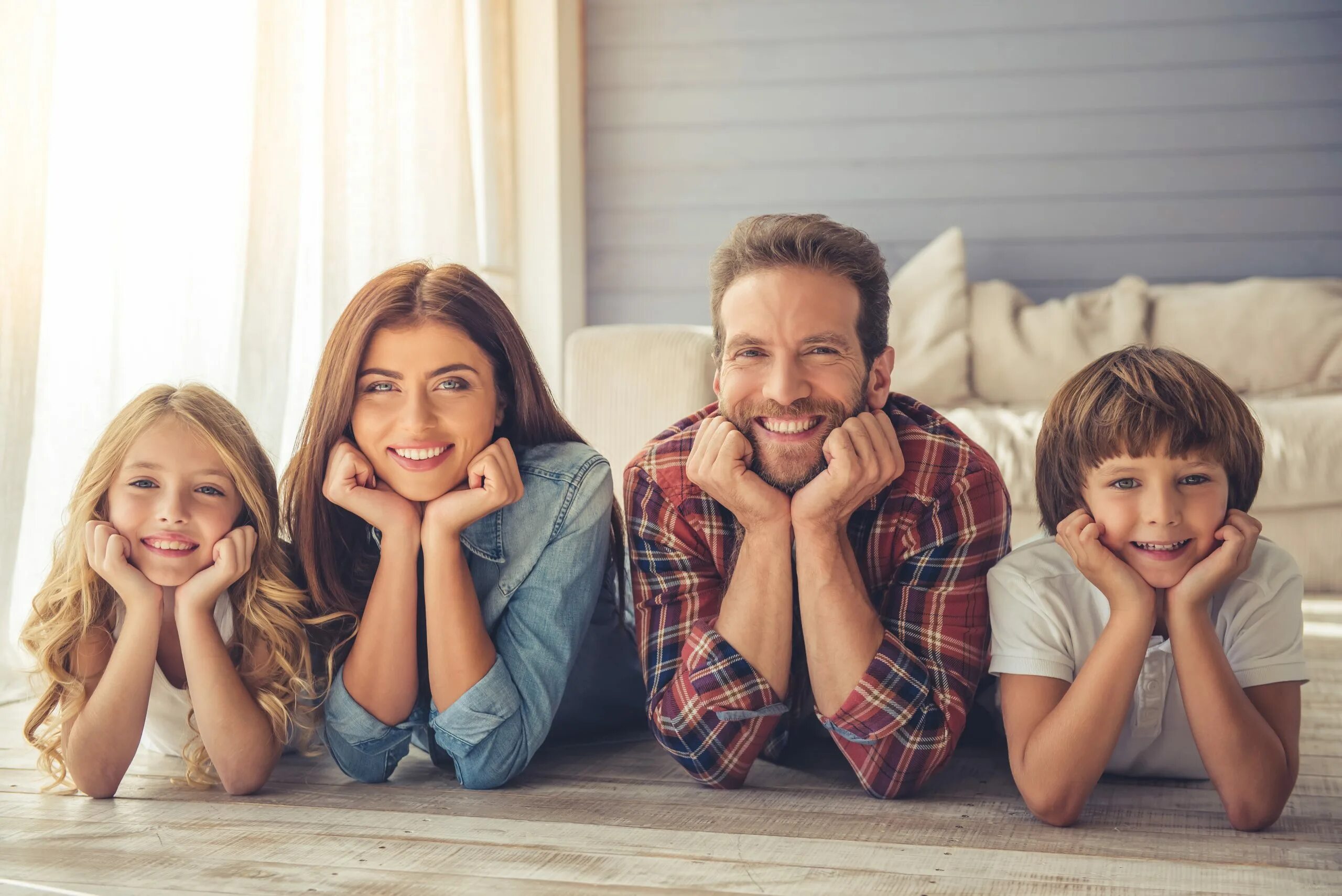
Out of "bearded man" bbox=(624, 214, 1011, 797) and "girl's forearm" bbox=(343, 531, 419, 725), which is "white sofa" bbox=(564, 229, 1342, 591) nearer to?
"bearded man" bbox=(624, 214, 1011, 797)

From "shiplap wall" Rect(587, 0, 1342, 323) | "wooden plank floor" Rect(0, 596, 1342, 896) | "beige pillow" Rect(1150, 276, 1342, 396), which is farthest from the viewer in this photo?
"shiplap wall" Rect(587, 0, 1342, 323)

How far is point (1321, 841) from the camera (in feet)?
4.04

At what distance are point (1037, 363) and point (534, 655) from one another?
7.75ft

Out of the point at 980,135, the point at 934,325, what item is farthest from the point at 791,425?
the point at 980,135

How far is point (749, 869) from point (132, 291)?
1.56m

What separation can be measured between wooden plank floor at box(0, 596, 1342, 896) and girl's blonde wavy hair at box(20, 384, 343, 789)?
0.30 ft

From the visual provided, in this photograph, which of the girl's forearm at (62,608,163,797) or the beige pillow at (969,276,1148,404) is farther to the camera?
the beige pillow at (969,276,1148,404)

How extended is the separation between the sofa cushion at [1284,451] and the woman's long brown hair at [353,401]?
1.53 meters

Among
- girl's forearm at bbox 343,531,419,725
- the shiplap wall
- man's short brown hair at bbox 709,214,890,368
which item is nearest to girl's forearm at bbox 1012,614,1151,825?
man's short brown hair at bbox 709,214,890,368

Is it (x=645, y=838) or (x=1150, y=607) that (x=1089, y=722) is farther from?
(x=645, y=838)

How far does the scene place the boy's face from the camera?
1.29 meters

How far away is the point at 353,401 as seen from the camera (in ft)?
4.90

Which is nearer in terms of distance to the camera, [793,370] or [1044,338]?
[793,370]

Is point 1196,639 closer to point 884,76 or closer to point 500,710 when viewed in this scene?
point 500,710
